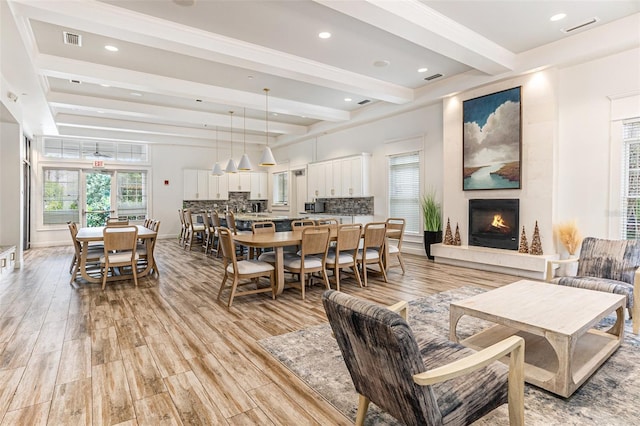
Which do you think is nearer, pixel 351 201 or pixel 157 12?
pixel 157 12

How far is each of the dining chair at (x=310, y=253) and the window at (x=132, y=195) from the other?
804cm

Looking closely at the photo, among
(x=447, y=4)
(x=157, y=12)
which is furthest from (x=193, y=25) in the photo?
(x=447, y=4)

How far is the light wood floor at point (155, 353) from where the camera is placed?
196 centimetres

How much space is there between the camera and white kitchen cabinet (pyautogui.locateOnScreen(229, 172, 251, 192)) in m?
11.7

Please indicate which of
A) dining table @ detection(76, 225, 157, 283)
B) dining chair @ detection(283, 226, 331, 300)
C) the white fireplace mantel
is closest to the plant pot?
the white fireplace mantel

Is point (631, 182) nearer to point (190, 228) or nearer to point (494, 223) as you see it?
point (494, 223)

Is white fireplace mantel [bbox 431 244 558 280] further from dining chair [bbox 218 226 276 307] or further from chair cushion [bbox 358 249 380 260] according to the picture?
dining chair [bbox 218 226 276 307]

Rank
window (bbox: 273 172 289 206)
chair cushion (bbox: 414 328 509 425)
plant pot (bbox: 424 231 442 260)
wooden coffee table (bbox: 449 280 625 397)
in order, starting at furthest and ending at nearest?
1. window (bbox: 273 172 289 206)
2. plant pot (bbox: 424 231 442 260)
3. wooden coffee table (bbox: 449 280 625 397)
4. chair cushion (bbox: 414 328 509 425)

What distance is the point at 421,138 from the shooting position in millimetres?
7219

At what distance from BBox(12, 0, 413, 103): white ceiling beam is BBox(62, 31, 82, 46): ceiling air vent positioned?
0.82 meters

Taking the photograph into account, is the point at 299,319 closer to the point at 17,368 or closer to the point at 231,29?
the point at 17,368

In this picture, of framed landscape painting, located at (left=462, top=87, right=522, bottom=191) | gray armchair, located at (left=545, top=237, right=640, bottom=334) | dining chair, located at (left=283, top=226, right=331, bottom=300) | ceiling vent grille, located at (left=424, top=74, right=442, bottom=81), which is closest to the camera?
gray armchair, located at (left=545, top=237, right=640, bottom=334)

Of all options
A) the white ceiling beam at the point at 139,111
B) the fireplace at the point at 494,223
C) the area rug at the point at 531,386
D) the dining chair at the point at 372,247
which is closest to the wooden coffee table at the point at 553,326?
the area rug at the point at 531,386

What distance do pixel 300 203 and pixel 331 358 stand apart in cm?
844
